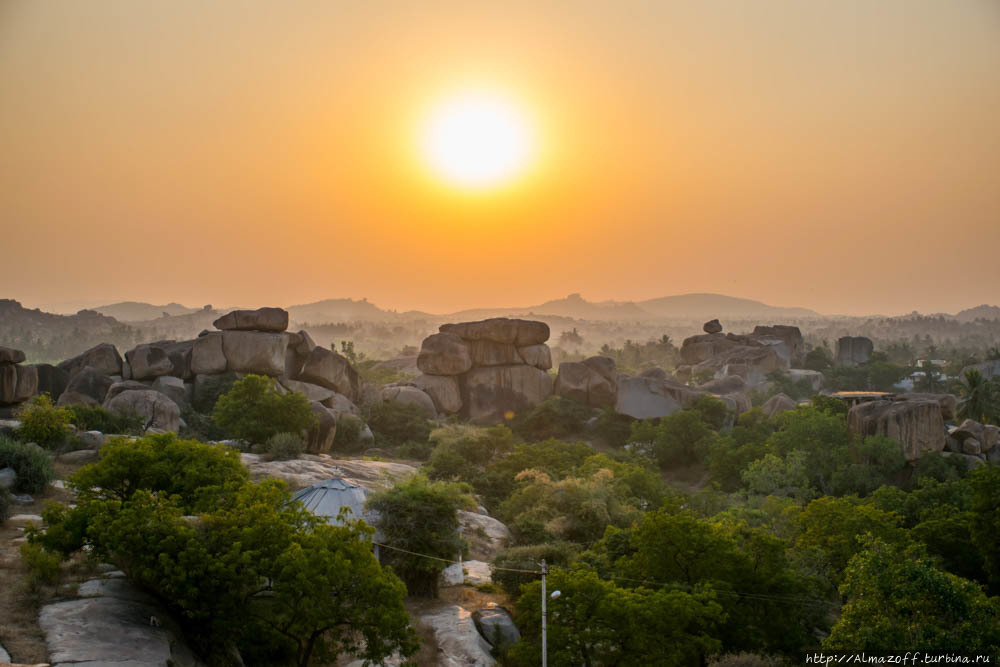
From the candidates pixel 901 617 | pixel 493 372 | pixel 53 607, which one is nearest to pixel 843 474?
pixel 901 617

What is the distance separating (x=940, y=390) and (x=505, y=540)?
49381mm

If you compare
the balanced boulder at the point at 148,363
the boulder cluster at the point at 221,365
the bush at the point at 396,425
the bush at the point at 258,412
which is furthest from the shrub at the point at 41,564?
the balanced boulder at the point at 148,363

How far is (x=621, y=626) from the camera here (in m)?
14.5

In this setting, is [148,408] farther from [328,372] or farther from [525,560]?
A: [525,560]

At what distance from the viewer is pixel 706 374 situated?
65.1m

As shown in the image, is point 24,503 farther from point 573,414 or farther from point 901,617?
point 573,414

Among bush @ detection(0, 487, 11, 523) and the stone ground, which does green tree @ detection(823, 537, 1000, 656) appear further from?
bush @ detection(0, 487, 11, 523)

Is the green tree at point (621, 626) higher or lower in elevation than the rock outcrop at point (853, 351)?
lower

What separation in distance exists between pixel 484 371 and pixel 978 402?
31153mm

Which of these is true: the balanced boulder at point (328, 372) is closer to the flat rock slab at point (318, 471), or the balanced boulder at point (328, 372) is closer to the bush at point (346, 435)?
the bush at point (346, 435)

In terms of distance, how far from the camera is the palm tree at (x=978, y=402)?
4438 centimetres

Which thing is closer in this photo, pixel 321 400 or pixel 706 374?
pixel 321 400

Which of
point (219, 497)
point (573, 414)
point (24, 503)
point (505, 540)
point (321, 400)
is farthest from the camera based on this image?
point (573, 414)

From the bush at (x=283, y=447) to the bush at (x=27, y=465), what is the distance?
8.31 m
